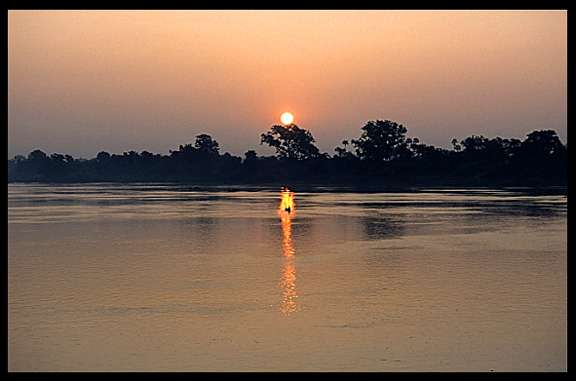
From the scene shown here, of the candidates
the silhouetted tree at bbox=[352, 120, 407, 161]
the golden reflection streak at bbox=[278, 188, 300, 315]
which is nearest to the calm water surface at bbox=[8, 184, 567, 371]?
the golden reflection streak at bbox=[278, 188, 300, 315]

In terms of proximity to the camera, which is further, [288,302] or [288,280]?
[288,280]

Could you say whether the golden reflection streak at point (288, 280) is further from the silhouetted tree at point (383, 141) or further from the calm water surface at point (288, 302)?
the silhouetted tree at point (383, 141)

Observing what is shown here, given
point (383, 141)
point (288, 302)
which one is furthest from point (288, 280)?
point (383, 141)

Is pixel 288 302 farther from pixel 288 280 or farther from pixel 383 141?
pixel 383 141

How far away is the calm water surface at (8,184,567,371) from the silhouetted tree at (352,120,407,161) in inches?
5505

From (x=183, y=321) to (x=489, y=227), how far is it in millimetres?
29238

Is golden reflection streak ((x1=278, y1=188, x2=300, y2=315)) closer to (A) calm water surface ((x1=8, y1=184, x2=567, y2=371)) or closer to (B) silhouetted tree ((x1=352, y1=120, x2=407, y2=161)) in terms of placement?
(A) calm water surface ((x1=8, y1=184, x2=567, y2=371))

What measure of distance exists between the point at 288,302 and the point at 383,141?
529 feet

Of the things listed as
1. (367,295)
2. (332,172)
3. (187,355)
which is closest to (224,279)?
(367,295)

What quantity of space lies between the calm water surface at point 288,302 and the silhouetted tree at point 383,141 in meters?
140

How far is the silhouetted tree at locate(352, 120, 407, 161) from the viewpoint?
177m

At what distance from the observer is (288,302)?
769 inches

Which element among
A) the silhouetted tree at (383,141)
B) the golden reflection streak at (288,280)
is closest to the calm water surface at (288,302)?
the golden reflection streak at (288,280)
